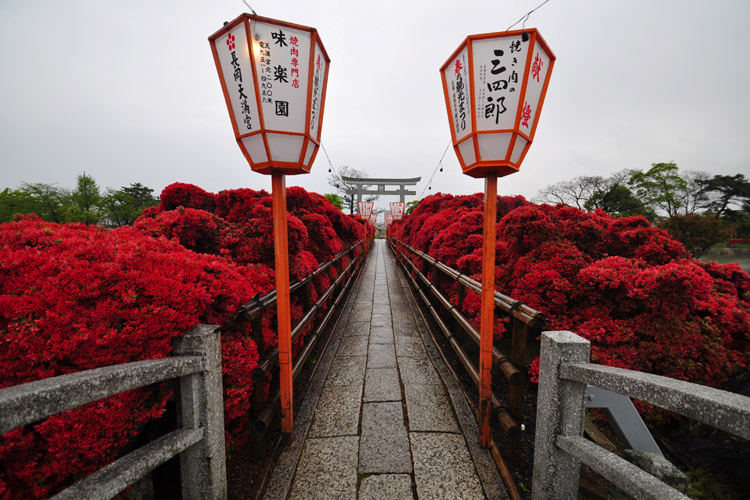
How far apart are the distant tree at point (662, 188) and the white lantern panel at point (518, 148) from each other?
Result: 31941 millimetres

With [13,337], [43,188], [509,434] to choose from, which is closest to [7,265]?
[13,337]

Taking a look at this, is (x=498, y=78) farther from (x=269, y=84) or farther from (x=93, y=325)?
(x=93, y=325)

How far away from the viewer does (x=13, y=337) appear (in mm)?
1146

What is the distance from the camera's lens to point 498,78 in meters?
1.69

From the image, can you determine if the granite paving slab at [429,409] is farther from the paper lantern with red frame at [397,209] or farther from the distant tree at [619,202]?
the distant tree at [619,202]

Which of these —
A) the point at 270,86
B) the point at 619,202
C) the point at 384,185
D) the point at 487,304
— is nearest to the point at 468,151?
the point at 487,304

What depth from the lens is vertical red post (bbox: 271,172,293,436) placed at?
197 cm

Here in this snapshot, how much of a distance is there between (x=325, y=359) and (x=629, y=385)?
10.0 feet

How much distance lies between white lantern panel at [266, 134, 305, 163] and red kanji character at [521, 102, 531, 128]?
1.44 m

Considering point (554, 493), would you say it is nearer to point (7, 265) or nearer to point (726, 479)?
point (726, 479)

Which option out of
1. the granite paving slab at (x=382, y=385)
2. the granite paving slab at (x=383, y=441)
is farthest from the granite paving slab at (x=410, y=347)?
the granite paving slab at (x=383, y=441)

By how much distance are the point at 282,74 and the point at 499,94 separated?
4.56 ft

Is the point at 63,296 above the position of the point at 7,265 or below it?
below

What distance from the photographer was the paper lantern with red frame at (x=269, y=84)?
166cm
